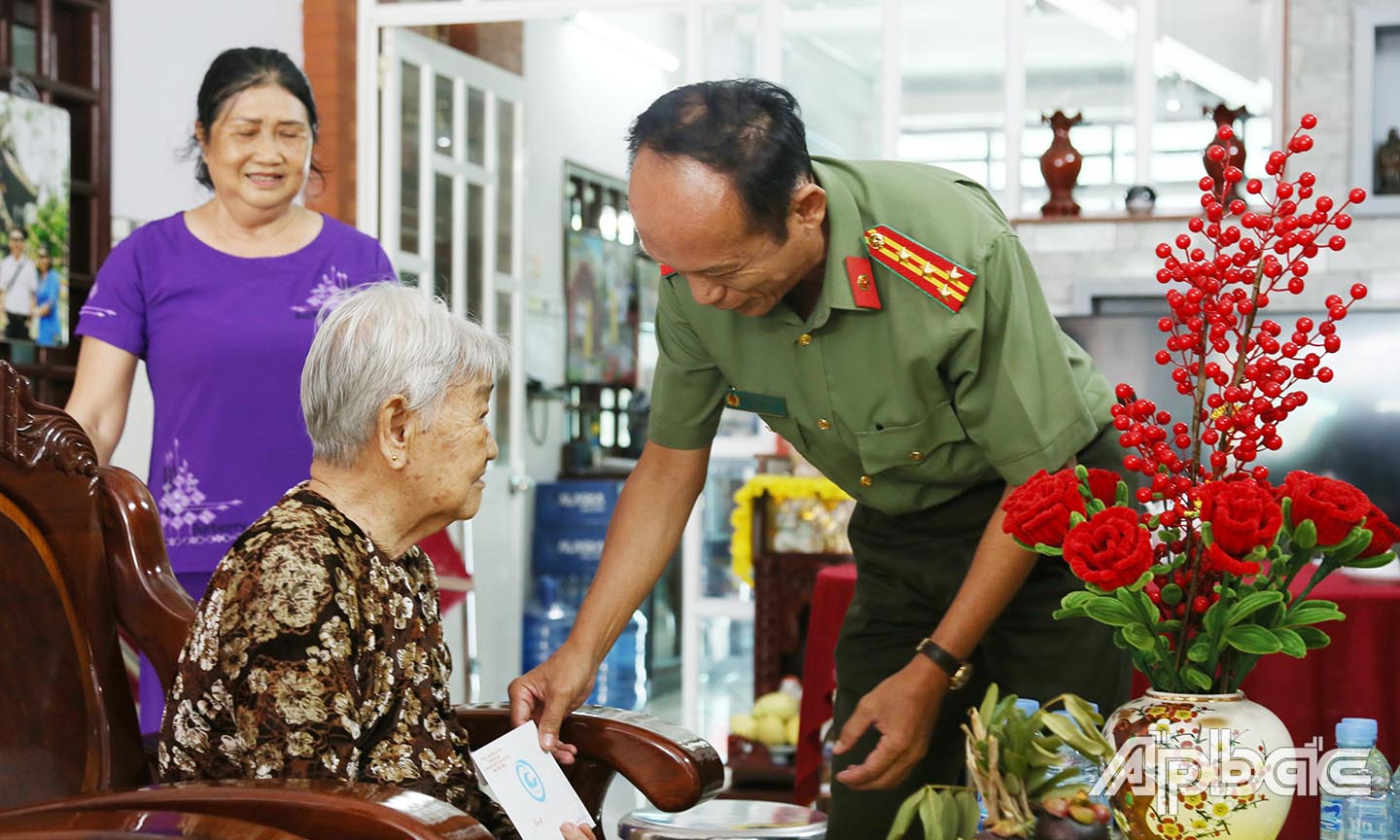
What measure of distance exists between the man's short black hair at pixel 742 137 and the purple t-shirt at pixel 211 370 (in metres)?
0.91

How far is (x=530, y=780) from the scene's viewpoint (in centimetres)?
150

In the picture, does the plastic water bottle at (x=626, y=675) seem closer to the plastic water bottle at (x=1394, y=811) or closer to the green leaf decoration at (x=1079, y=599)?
the plastic water bottle at (x=1394, y=811)

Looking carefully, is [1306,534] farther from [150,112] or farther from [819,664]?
[150,112]

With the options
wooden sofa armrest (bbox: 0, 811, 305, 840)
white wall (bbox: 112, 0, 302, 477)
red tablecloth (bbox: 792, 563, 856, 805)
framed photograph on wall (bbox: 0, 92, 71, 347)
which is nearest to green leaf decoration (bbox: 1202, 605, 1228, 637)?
wooden sofa armrest (bbox: 0, 811, 305, 840)

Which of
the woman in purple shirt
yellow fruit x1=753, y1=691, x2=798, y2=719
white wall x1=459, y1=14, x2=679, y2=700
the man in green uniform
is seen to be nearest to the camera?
the man in green uniform

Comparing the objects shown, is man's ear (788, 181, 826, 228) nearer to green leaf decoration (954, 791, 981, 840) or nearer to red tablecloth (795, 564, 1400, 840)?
green leaf decoration (954, 791, 981, 840)

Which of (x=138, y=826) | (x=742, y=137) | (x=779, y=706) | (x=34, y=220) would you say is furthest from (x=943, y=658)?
(x=34, y=220)

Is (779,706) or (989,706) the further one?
(779,706)

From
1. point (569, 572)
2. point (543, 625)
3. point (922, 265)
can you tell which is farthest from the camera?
Result: point (569, 572)

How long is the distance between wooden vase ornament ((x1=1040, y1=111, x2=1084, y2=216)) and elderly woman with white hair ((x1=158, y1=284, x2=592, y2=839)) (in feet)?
11.0

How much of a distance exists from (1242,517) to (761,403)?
0.82m

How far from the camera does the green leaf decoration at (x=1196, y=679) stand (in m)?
1.23

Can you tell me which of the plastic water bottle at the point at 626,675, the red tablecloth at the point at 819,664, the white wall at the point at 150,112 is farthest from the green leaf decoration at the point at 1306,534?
the plastic water bottle at the point at 626,675

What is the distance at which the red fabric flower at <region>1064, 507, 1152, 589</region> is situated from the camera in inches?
44.9
